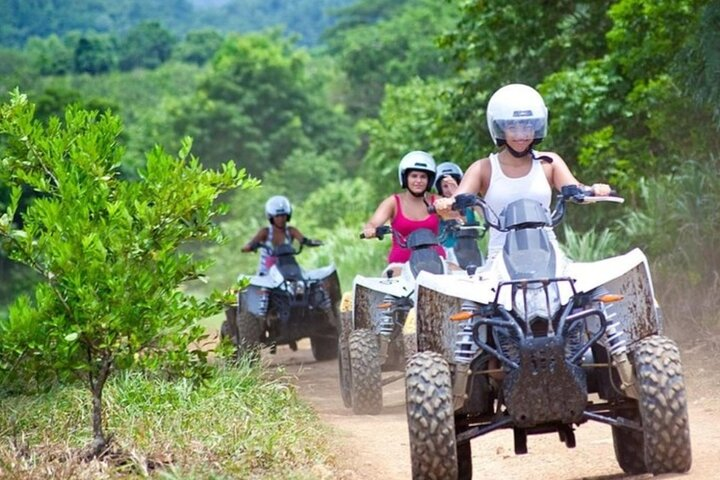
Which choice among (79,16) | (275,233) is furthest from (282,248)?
(79,16)

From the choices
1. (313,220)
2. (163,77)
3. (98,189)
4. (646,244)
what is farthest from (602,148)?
(163,77)

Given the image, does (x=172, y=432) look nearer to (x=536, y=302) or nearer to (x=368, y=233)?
(x=536, y=302)

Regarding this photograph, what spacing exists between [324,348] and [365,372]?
590cm

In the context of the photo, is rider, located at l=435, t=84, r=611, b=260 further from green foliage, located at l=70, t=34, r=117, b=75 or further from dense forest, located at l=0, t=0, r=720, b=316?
green foliage, located at l=70, t=34, r=117, b=75

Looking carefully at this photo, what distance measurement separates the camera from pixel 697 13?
603 inches

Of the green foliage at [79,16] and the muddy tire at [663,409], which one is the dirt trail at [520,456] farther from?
the green foliage at [79,16]

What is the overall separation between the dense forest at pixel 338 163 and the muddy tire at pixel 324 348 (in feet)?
5.14

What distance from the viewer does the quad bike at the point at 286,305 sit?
15.8 m

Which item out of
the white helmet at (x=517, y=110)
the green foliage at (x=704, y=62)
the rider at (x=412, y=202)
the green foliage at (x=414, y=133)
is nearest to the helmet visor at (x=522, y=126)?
the white helmet at (x=517, y=110)

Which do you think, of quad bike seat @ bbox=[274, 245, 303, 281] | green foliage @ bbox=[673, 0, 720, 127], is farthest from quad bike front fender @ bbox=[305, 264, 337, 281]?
green foliage @ bbox=[673, 0, 720, 127]

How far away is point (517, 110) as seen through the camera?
25.7 feet

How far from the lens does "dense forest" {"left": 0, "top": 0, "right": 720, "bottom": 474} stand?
25.3 feet

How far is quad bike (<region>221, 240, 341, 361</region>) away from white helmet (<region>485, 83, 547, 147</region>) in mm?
8118

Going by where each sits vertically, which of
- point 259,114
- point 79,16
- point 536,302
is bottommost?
point 536,302
